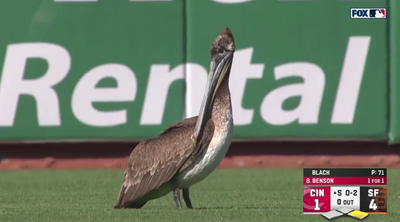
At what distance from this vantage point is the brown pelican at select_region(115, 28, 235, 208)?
9.59 m

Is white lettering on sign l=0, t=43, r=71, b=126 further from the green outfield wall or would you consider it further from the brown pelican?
the brown pelican

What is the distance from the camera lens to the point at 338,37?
612 inches

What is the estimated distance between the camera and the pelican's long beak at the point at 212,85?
9.63 m

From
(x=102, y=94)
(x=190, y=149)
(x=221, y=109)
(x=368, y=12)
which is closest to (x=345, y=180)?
(x=221, y=109)

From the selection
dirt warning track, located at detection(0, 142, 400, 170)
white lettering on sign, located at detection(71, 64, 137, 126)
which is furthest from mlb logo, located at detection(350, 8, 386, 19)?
white lettering on sign, located at detection(71, 64, 137, 126)

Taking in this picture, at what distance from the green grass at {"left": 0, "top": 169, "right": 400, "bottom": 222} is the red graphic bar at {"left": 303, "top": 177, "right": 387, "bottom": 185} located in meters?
0.38

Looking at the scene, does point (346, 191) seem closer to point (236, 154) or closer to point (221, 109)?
point (221, 109)

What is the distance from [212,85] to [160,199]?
2558mm

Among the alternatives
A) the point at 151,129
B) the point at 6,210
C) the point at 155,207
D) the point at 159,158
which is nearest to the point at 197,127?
the point at 159,158

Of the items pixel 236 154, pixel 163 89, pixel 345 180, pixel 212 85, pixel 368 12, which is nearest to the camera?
pixel 345 180

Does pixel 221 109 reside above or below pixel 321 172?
above

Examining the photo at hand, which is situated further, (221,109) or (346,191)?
(221,109)

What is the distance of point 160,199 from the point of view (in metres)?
12.0

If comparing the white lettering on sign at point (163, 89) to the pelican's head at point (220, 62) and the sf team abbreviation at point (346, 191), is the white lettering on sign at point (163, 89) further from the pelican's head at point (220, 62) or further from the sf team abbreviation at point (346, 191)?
the sf team abbreviation at point (346, 191)
